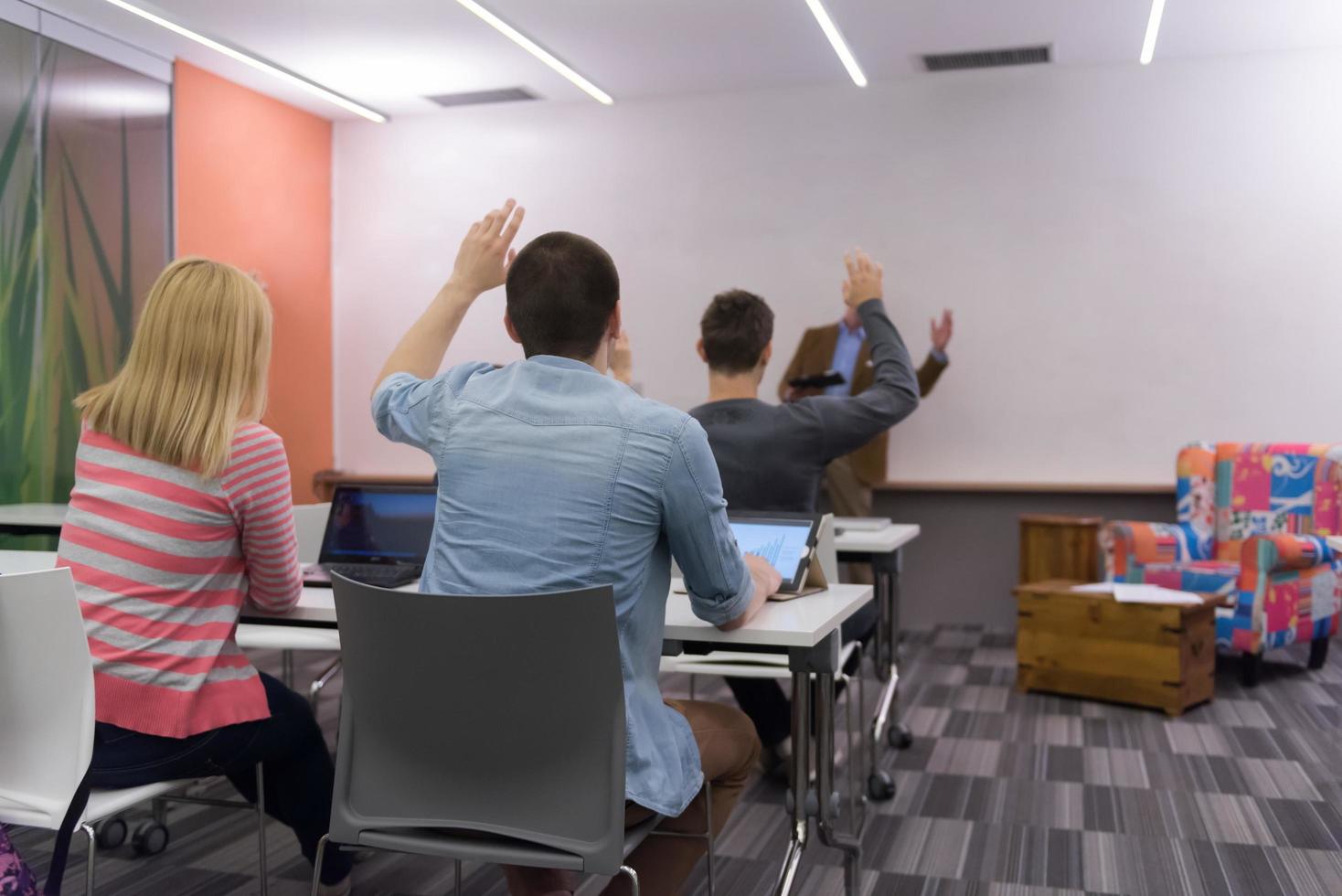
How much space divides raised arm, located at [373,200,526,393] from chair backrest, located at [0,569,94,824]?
1.88ft


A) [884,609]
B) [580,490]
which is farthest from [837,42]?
[580,490]

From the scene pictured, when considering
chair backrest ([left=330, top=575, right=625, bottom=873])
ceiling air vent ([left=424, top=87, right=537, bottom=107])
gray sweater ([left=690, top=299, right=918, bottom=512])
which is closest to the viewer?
chair backrest ([left=330, top=575, right=625, bottom=873])

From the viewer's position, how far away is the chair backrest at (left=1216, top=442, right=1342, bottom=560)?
488 centimetres

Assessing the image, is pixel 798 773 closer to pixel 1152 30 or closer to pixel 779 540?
pixel 779 540

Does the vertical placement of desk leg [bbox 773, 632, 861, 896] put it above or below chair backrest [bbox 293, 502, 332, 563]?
below

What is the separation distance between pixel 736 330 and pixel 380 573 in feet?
3.35

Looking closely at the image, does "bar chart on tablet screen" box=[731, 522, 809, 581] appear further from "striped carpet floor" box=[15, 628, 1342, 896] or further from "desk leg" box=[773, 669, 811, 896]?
"striped carpet floor" box=[15, 628, 1342, 896]

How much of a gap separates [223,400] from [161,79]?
178 inches

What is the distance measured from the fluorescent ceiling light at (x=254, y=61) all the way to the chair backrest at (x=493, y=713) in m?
3.96

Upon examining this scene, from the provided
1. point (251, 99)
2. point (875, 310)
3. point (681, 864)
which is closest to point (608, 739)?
point (681, 864)

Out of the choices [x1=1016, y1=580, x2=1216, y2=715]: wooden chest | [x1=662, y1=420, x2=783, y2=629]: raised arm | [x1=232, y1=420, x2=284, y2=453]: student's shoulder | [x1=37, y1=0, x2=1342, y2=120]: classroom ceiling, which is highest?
[x1=37, y1=0, x2=1342, y2=120]: classroom ceiling

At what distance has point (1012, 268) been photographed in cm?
601

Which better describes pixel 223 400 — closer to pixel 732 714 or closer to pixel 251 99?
pixel 732 714

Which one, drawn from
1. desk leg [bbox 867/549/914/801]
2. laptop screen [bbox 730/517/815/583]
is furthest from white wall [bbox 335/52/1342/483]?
laptop screen [bbox 730/517/815/583]
